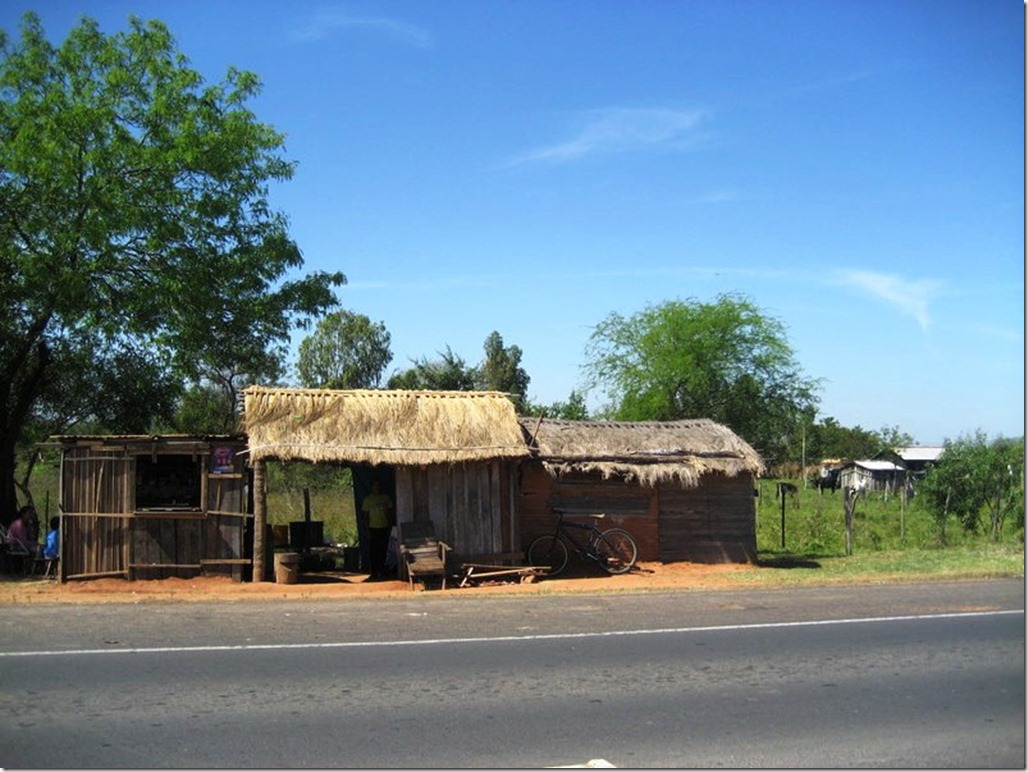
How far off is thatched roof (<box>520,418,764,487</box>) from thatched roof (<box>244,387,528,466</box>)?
0.93 metres

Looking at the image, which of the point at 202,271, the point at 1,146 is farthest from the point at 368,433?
the point at 1,146

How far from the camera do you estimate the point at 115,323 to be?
20.5 m

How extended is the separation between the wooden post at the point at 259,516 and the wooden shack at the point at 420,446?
0.02m

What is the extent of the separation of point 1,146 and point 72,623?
11.0 meters

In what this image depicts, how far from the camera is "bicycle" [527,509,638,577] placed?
19.6 m

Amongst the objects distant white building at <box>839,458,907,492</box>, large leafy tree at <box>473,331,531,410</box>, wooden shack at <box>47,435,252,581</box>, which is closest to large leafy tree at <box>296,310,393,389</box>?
large leafy tree at <box>473,331,531,410</box>

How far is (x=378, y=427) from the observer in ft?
60.5

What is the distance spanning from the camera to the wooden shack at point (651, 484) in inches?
778

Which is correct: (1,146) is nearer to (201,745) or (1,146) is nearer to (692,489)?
(692,489)

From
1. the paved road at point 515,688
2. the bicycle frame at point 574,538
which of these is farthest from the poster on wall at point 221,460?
the bicycle frame at point 574,538

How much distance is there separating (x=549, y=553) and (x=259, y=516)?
5372 mm

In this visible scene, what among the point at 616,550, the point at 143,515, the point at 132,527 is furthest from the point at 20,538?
the point at 616,550

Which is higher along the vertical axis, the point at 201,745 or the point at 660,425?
the point at 660,425

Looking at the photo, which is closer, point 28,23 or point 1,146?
point 1,146
